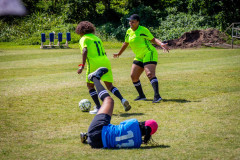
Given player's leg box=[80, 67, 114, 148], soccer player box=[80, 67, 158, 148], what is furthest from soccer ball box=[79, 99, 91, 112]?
soccer player box=[80, 67, 158, 148]

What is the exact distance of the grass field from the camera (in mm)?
5109

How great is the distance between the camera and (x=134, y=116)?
24.4ft

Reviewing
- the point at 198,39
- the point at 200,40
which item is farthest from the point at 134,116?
the point at 198,39

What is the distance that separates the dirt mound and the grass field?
46.9ft

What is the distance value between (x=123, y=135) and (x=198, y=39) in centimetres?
2547

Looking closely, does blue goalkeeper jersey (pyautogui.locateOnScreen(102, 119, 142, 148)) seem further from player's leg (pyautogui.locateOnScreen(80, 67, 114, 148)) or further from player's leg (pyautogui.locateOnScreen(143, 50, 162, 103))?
player's leg (pyautogui.locateOnScreen(143, 50, 162, 103))

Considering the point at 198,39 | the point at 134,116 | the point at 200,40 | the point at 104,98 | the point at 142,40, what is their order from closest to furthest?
the point at 104,98 → the point at 134,116 → the point at 142,40 → the point at 200,40 → the point at 198,39

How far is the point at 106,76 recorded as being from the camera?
7746mm

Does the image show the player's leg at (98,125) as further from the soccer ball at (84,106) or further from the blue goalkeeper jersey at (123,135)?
the soccer ball at (84,106)

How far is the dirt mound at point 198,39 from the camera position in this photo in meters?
28.5

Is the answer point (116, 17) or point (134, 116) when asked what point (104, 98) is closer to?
point (134, 116)

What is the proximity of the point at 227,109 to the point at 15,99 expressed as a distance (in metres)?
5.84

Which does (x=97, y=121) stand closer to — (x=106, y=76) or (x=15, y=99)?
(x=106, y=76)

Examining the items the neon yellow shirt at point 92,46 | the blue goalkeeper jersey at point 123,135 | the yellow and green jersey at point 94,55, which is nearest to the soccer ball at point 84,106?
the yellow and green jersey at point 94,55
